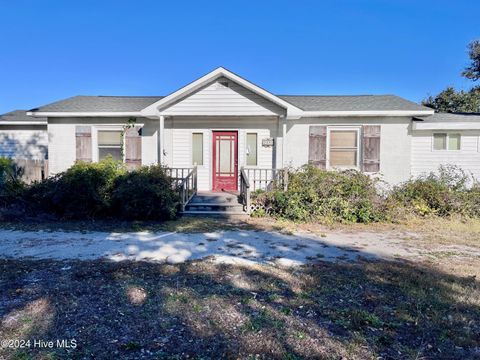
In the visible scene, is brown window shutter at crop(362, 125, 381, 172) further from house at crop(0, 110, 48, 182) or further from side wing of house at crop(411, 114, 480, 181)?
house at crop(0, 110, 48, 182)

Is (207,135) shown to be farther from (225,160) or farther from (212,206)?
(212,206)

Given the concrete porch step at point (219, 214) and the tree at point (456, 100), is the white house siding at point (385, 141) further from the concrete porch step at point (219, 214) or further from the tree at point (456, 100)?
the tree at point (456, 100)

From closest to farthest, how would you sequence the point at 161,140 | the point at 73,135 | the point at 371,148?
1. the point at 161,140
2. the point at 371,148
3. the point at 73,135

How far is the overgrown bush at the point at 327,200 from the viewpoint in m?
8.75

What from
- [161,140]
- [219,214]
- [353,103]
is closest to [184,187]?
[219,214]

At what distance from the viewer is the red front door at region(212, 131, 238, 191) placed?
11.5 metres

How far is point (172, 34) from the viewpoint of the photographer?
16.4 m

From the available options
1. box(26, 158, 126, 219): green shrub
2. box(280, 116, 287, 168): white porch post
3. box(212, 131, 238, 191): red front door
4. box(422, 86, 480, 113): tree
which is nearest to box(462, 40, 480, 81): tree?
box(422, 86, 480, 113): tree

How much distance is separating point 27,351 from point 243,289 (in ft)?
7.45

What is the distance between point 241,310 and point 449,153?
1141 centimetres

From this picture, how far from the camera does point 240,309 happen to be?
334 centimetres

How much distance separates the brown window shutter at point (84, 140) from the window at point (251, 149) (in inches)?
231

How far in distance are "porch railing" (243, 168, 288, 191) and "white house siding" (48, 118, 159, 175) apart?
147 inches

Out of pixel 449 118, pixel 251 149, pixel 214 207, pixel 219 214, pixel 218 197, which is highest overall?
pixel 449 118
